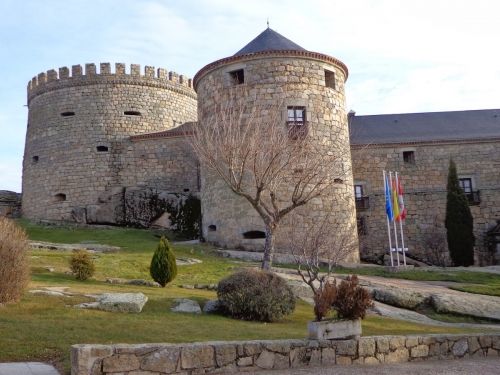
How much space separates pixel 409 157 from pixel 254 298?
69.1ft

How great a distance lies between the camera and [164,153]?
30.8 meters

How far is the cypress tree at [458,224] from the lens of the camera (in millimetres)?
25703

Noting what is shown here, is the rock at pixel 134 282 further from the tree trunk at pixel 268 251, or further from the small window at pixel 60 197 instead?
the small window at pixel 60 197

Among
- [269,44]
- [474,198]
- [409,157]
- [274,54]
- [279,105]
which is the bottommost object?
[474,198]

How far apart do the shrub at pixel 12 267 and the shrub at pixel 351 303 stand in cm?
564

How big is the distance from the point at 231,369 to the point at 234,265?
10961 mm

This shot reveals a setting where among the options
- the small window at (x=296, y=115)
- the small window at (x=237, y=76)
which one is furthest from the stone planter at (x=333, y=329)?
the small window at (x=237, y=76)

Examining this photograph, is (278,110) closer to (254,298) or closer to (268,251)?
(268,251)

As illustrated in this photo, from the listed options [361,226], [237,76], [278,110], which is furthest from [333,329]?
[361,226]

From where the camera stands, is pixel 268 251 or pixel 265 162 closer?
pixel 268 251

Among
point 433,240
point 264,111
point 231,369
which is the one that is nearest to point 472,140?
point 433,240

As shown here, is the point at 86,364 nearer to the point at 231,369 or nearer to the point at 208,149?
the point at 231,369

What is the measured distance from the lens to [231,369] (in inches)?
291

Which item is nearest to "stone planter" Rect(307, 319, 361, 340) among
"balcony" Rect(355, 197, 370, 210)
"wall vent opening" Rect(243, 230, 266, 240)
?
"wall vent opening" Rect(243, 230, 266, 240)
